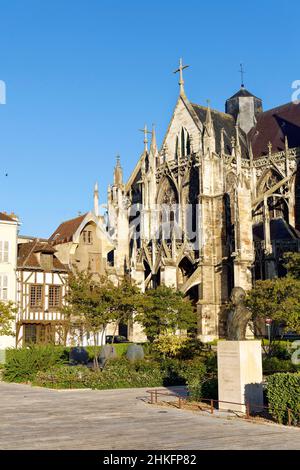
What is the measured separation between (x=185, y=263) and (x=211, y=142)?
964 centimetres

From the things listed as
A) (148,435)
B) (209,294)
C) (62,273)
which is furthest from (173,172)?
(148,435)

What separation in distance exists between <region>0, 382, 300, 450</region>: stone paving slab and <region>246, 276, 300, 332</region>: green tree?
34.3 ft

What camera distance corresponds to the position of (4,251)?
121 feet

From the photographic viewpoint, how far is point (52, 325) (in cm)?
3691

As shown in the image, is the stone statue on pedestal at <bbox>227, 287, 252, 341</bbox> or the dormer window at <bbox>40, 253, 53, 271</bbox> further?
the dormer window at <bbox>40, 253, 53, 271</bbox>

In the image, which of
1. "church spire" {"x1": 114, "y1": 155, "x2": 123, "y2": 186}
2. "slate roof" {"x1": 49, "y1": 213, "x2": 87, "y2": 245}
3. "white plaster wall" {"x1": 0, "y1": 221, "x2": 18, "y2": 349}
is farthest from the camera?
"church spire" {"x1": 114, "y1": 155, "x2": 123, "y2": 186}

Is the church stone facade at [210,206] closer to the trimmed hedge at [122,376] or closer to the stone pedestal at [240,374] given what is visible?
the trimmed hedge at [122,376]

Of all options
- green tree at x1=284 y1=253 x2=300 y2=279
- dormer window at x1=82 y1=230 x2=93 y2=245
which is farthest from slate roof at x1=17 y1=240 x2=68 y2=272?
green tree at x1=284 y1=253 x2=300 y2=279

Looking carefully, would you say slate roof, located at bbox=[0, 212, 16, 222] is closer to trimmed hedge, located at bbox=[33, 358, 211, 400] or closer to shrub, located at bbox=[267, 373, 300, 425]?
trimmed hedge, located at bbox=[33, 358, 211, 400]

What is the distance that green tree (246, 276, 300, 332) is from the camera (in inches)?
1019

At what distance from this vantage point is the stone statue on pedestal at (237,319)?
15.6m

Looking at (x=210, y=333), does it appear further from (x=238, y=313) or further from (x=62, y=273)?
(x=238, y=313)

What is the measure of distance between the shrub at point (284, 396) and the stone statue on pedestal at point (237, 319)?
2.28m

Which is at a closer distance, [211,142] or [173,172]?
[211,142]
